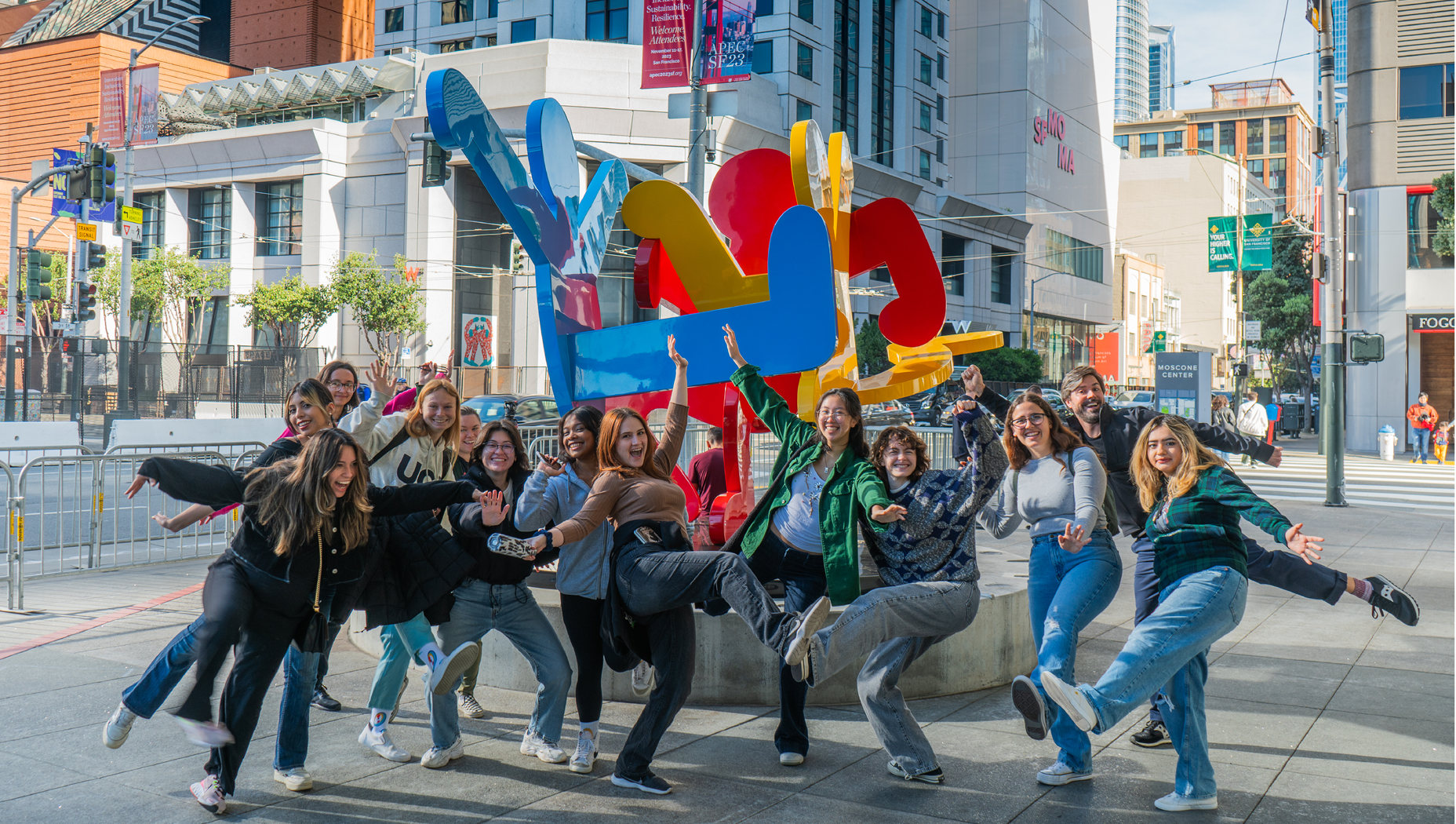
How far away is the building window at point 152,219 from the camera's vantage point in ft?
166

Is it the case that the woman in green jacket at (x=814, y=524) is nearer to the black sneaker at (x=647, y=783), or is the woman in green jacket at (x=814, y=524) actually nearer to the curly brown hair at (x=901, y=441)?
the curly brown hair at (x=901, y=441)

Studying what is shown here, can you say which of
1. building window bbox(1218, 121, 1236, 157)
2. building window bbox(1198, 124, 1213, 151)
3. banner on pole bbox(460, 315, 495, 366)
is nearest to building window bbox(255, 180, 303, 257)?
banner on pole bbox(460, 315, 495, 366)

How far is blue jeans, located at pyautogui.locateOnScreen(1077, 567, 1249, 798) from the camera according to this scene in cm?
429

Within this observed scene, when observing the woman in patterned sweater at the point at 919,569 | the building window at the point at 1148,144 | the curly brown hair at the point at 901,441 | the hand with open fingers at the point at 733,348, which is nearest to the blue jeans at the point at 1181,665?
the woman in patterned sweater at the point at 919,569

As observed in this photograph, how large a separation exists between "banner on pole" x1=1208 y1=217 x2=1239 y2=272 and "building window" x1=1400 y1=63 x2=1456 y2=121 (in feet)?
25.3

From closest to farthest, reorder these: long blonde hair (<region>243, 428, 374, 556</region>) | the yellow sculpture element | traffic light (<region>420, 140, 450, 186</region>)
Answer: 1. long blonde hair (<region>243, 428, 374, 556</region>)
2. the yellow sculpture element
3. traffic light (<region>420, 140, 450, 186</region>)

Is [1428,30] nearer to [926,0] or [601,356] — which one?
[926,0]

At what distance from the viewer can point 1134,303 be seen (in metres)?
91.0

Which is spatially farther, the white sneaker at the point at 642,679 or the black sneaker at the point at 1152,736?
the white sneaker at the point at 642,679

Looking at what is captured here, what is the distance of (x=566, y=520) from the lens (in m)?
4.89

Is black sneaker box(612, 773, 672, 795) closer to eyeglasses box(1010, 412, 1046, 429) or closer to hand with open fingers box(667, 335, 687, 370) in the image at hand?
eyeglasses box(1010, 412, 1046, 429)

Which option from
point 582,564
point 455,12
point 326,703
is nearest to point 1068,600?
point 582,564

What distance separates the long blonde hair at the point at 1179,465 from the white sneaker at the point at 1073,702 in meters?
1.04

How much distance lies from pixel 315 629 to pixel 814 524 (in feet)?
7.23
